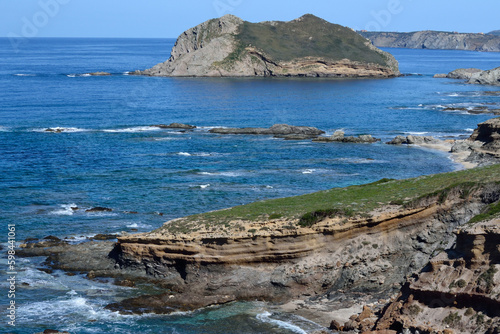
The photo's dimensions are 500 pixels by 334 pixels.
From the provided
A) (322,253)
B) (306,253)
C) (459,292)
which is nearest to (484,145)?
(322,253)

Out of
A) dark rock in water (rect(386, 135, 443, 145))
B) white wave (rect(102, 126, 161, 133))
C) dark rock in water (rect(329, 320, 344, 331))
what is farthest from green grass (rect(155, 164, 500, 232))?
white wave (rect(102, 126, 161, 133))

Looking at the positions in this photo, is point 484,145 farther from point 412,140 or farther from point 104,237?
point 104,237

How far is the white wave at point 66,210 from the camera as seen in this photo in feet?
196

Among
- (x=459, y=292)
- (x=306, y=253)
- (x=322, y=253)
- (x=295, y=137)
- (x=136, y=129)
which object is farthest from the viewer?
(x=136, y=129)

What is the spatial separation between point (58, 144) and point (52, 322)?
60.8 meters

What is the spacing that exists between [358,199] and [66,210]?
3007 cm

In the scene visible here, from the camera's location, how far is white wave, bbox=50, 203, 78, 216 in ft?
196

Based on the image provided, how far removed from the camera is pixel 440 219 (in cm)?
4269

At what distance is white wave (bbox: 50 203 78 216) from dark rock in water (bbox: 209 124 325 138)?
50016mm

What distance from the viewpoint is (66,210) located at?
199ft

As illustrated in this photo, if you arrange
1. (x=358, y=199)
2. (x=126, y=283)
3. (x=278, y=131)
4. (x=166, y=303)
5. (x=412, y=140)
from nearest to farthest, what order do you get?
(x=166, y=303) < (x=126, y=283) < (x=358, y=199) < (x=412, y=140) < (x=278, y=131)

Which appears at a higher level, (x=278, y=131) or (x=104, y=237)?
(x=278, y=131)

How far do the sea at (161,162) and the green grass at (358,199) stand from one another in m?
6.56

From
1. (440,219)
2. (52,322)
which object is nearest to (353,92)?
(440,219)
